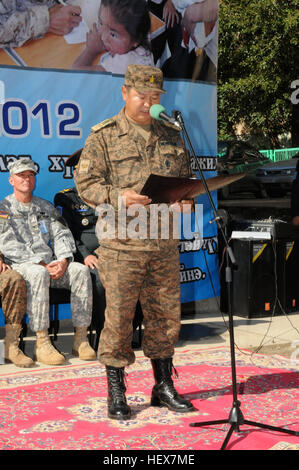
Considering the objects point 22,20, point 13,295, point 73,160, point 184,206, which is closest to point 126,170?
point 184,206

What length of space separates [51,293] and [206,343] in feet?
4.97

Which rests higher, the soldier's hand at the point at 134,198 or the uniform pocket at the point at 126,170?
the uniform pocket at the point at 126,170

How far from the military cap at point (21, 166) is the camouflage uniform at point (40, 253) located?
0.84 feet

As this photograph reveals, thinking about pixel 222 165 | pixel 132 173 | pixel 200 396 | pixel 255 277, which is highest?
pixel 222 165

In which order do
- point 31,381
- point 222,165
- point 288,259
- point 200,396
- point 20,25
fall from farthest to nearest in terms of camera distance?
point 222,165
point 288,259
point 20,25
point 31,381
point 200,396

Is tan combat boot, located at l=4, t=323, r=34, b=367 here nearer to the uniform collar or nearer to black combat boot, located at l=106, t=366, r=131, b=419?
Result: black combat boot, located at l=106, t=366, r=131, b=419

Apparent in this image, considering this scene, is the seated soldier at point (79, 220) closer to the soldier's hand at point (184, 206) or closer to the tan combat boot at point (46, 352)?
the tan combat boot at point (46, 352)

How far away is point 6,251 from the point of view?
5.57 meters

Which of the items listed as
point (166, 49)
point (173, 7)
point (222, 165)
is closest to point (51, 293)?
point (166, 49)

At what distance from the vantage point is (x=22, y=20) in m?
5.93

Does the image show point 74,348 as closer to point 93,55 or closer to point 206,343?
point 206,343

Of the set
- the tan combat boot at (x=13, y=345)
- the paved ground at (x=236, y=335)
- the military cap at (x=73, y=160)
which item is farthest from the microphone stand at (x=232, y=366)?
the military cap at (x=73, y=160)

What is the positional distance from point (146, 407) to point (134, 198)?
1.46 metres

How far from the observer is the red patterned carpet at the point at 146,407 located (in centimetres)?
356
